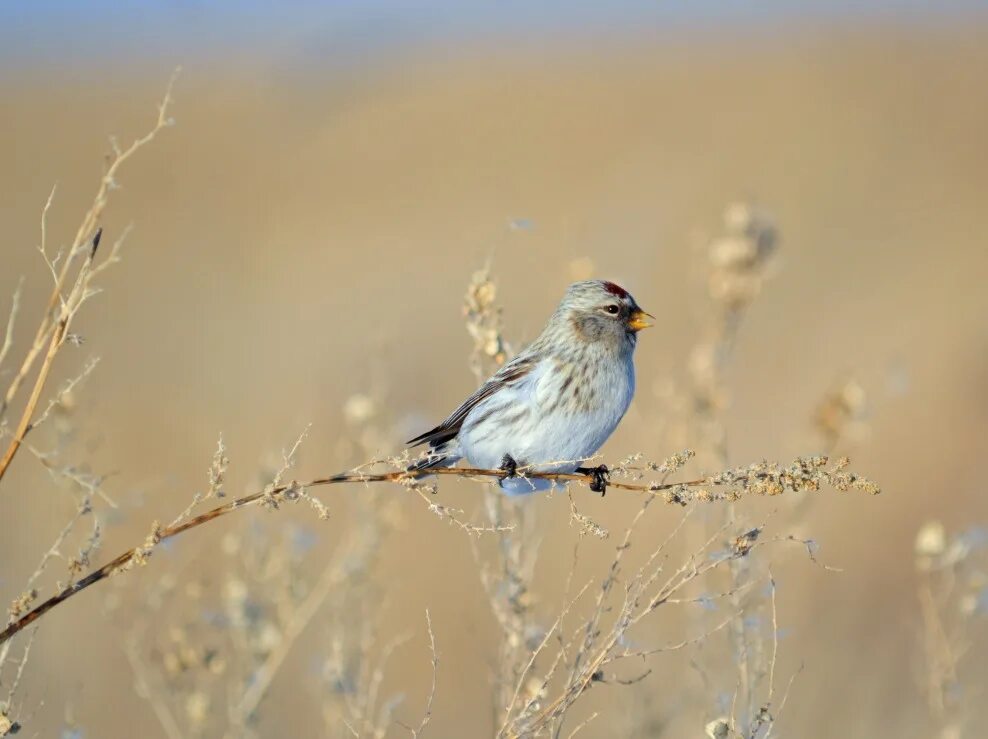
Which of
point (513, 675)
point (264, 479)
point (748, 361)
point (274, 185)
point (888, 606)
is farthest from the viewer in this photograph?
point (274, 185)

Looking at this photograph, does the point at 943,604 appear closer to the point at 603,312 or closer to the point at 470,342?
the point at 603,312

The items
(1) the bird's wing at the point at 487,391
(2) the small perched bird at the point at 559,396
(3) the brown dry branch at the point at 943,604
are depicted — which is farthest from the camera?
(1) the bird's wing at the point at 487,391

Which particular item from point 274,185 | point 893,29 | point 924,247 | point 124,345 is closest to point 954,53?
point 893,29

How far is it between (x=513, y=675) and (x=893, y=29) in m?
23.9

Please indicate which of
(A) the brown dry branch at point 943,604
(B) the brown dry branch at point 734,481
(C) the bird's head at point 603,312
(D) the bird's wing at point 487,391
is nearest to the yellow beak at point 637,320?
(C) the bird's head at point 603,312

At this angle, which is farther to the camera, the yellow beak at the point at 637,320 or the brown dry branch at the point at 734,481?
the yellow beak at the point at 637,320

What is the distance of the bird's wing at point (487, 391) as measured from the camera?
450cm

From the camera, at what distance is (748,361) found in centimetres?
1292

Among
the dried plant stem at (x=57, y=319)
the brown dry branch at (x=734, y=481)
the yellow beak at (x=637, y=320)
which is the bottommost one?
the brown dry branch at (x=734, y=481)

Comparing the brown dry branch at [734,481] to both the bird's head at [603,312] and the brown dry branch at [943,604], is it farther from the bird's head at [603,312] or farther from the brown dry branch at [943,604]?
the bird's head at [603,312]

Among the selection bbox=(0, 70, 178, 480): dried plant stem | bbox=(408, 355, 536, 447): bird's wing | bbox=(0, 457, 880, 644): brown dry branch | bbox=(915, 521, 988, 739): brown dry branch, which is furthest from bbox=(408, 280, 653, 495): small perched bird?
bbox=(0, 70, 178, 480): dried plant stem

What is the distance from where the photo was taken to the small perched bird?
4.33m

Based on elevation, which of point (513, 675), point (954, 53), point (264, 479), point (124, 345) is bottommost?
point (513, 675)

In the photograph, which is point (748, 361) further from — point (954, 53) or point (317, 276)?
point (954, 53)
